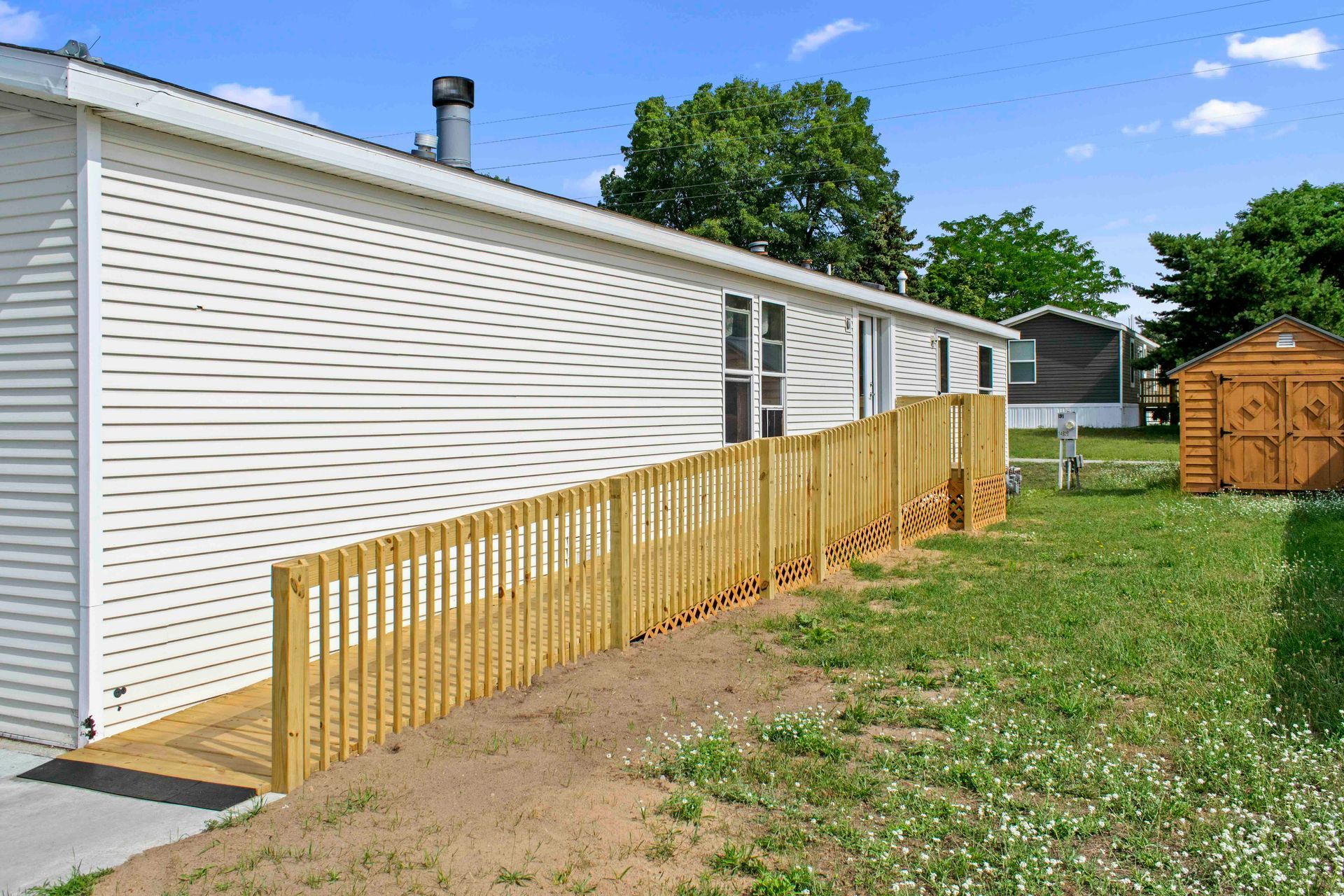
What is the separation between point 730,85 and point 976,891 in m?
46.9

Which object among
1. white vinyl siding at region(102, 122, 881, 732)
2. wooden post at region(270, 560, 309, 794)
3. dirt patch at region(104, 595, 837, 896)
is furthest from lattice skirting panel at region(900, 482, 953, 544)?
wooden post at region(270, 560, 309, 794)

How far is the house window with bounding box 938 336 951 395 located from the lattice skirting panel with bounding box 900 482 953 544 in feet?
16.7

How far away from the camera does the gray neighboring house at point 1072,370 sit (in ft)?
119

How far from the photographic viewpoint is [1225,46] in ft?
83.3

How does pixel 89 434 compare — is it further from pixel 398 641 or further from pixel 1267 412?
pixel 1267 412

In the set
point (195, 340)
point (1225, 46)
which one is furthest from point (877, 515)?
point (1225, 46)

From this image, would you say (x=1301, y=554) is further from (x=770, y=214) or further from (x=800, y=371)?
(x=770, y=214)

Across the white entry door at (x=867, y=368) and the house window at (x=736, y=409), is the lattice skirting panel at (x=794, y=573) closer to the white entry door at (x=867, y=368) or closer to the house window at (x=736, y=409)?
the house window at (x=736, y=409)

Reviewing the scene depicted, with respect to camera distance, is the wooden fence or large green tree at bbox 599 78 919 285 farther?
large green tree at bbox 599 78 919 285

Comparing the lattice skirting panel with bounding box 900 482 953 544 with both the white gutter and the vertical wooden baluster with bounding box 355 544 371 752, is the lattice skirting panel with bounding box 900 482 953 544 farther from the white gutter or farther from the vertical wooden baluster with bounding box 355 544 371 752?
the vertical wooden baluster with bounding box 355 544 371 752

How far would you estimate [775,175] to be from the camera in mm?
43875

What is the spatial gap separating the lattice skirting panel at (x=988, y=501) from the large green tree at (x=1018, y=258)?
45.4 meters

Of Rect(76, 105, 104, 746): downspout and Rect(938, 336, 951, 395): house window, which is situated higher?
Rect(938, 336, 951, 395): house window

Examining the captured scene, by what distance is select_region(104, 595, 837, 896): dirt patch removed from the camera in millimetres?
3381
